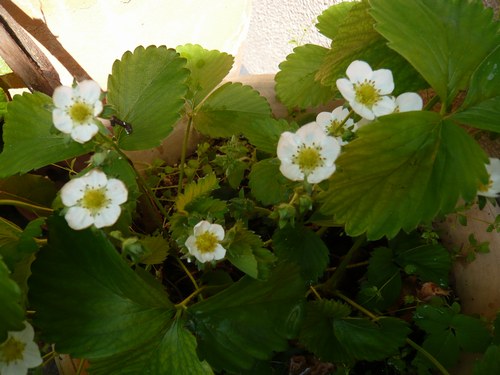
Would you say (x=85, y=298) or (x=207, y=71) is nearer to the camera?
(x=85, y=298)

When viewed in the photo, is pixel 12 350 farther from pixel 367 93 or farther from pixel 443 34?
pixel 443 34

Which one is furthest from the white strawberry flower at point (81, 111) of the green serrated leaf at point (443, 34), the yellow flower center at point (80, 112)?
the green serrated leaf at point (443, 34)

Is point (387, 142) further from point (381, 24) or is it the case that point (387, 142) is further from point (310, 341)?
point (310, 341)

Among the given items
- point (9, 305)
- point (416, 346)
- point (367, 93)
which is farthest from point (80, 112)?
point (416, 346)

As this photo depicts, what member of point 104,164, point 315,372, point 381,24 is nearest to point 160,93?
point 104,164

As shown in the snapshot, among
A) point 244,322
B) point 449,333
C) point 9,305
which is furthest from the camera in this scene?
point 449,333

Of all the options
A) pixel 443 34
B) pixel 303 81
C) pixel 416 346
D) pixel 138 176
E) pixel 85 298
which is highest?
pixel 443 34
